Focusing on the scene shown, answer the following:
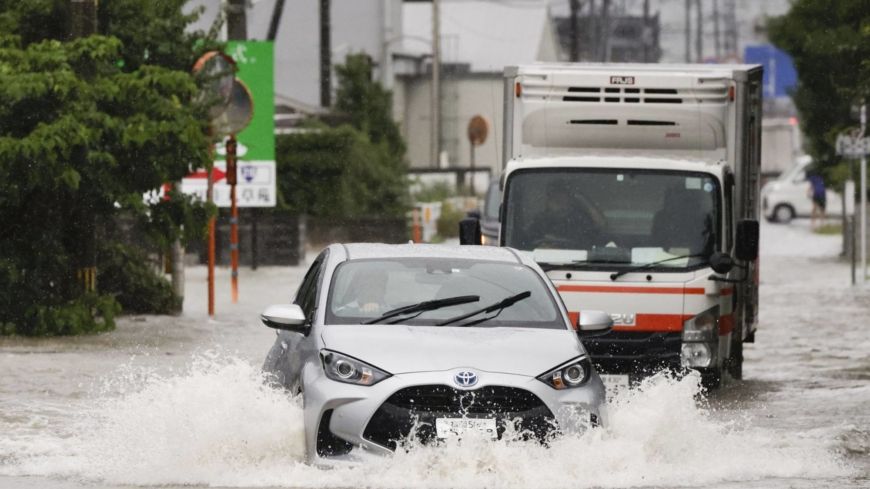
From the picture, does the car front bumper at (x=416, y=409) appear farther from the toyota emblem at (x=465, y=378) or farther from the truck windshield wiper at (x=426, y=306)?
the truck windshield wiper at (x=426, y=306)

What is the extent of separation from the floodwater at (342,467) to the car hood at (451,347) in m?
0.44

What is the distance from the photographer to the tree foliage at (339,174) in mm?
39031

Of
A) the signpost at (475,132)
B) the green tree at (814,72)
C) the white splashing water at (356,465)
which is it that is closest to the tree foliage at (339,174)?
the signpost at (475,132)

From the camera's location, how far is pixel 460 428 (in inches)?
381

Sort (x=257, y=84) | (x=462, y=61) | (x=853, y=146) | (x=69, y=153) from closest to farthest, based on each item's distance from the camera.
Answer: (x=69, y=153), (x=257, y=84), (x=853, y=146), (x=462, y=61)

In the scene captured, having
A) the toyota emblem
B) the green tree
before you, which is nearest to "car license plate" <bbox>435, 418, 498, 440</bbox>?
the toyota emblem

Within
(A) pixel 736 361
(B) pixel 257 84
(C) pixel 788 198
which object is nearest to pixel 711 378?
(A) pixel 736 361

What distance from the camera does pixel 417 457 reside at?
9.60 metres

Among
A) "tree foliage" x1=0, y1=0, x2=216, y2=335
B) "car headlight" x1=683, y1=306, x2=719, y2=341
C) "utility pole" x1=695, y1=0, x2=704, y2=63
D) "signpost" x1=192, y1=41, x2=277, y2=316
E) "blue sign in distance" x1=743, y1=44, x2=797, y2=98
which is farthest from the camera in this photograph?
"utility pole" x1=695, y1=0, x2=704, y2=63

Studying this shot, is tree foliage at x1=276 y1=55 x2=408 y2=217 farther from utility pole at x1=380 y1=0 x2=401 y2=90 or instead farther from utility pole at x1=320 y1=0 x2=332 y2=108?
utility pole at x1=380 y1=0 x2=401 y2=90

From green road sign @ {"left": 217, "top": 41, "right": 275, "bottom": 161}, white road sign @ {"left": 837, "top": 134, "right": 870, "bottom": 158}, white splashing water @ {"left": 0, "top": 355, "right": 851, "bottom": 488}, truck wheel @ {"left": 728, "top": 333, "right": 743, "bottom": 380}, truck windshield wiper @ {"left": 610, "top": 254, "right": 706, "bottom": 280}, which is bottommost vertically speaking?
truck wheel @ {"left": 728, "top": 333, "right": 743, "bottom": 380}

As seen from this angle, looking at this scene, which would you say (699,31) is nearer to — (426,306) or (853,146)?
(853,146)

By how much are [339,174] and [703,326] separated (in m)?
25.4

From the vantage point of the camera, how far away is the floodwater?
970 centimetres
